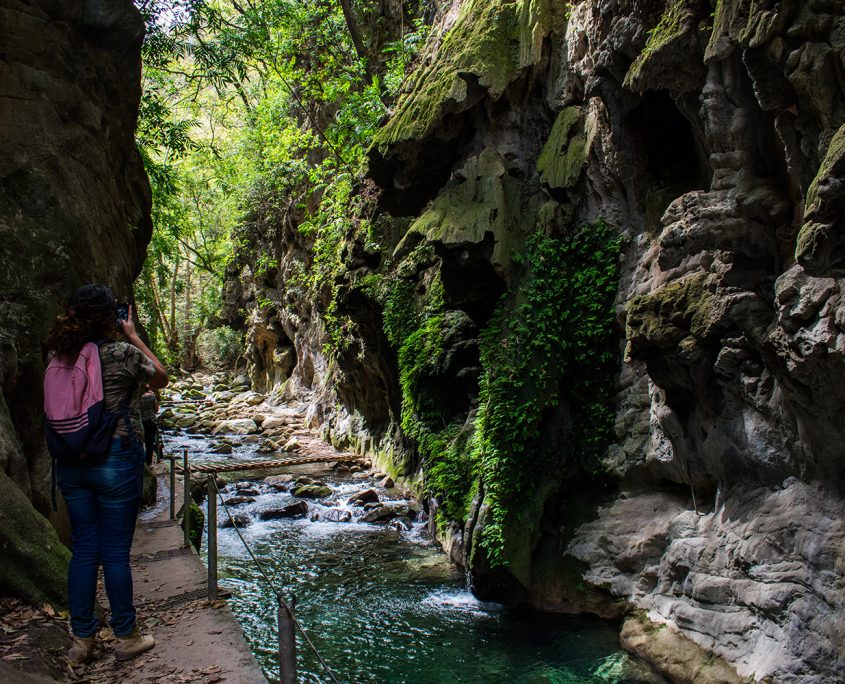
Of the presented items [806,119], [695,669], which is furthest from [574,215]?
[695,669]

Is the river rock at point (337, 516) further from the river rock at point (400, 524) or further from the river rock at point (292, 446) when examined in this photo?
the river rock at point (292, 446)

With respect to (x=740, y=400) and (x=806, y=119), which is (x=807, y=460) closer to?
(x=740, y=400)

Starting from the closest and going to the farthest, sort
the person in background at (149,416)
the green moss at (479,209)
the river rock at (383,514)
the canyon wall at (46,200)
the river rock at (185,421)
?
the canyon wall at (46,200)
the green moss at (479,209)
the person in background at (149,416)
the river rock at (383,514)
the river rock at (185,421)

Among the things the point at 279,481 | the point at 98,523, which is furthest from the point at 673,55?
the point at 279,481

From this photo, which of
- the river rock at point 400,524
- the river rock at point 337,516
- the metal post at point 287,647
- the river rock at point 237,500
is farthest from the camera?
the river rock at point 237,500

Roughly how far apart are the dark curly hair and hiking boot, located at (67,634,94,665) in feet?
5.80

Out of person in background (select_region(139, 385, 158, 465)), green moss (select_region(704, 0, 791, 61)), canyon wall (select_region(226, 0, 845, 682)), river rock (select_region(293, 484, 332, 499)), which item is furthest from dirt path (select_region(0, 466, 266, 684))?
river rock (select_region(293, 484, 332, 499))

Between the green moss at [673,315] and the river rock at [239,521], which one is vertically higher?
the green moss at [673,315]

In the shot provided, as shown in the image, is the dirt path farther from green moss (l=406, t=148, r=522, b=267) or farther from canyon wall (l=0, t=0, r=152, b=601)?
green moss (l=406, t=148, r=522, b=267)

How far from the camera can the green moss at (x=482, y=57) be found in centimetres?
1048

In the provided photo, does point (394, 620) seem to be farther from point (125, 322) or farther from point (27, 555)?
point (125, 322)

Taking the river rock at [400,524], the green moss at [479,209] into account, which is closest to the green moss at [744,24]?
the green moss at [479,209]

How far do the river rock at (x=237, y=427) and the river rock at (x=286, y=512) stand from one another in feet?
35.3

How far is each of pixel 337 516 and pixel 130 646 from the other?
860 centimetres
